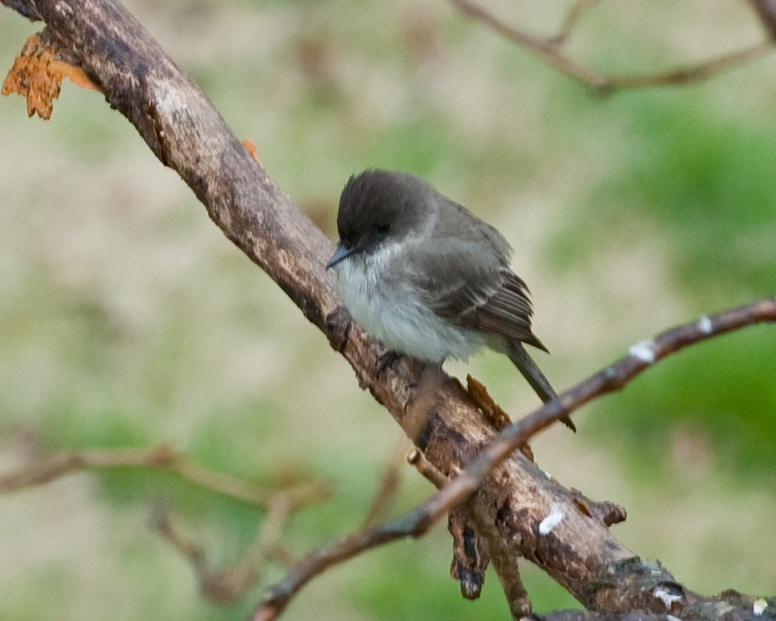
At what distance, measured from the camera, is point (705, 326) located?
3.63ft

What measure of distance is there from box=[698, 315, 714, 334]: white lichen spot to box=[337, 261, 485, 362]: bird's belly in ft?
5.48

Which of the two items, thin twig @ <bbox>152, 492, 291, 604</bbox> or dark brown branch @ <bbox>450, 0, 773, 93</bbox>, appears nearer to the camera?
dark brown branch @ <bbox>450, 0, 773, 93</bbox>

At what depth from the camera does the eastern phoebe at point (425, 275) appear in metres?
2.90

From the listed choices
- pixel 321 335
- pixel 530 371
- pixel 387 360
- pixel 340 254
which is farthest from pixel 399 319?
pixel 321 335

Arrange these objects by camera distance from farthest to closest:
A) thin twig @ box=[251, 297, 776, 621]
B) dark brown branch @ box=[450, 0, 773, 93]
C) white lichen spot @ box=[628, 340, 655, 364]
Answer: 1. dark brown branch @ box=[450, 0, 773, 93]
2. white lichen spot @ box=[628, 340, 655, 364]
3. thin twig @ box=[251, 297, 776, 621]

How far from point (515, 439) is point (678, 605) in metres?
0.72

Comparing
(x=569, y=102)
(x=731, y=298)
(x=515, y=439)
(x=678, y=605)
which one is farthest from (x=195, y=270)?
(x=515, y=439)

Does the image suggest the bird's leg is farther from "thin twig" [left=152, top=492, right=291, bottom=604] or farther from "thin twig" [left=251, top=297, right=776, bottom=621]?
"thin twig" [left=251, top=297, right=776, bottom=621]

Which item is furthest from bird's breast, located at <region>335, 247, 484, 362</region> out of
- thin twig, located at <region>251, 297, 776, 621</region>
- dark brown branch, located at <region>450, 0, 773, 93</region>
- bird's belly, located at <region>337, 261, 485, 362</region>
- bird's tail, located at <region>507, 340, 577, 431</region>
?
thin twig, located at <region>251, 297, 776, 621</region>

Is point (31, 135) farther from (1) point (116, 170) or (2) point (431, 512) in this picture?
(2) point (431, 512)

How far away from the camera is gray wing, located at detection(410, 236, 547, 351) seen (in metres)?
3.05

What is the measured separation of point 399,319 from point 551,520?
0.97 m

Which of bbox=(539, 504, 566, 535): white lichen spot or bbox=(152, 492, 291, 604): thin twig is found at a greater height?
bbox=(539, 504, 566, 535): white lichen spot

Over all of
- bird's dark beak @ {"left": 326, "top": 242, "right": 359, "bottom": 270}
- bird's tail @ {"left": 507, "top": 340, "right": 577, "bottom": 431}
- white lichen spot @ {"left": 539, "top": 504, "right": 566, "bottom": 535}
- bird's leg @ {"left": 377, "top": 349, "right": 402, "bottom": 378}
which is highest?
bird's tail @ {"left": 507, "top": 340, "right": 577, "bottom": 431}
